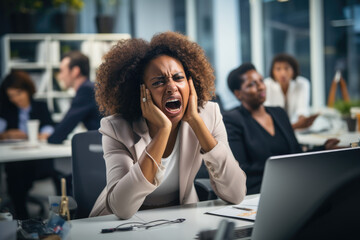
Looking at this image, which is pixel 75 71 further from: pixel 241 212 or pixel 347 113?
pixel 241 212

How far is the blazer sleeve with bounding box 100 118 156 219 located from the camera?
1399mm

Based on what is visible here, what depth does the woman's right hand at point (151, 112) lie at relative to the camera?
1514mm

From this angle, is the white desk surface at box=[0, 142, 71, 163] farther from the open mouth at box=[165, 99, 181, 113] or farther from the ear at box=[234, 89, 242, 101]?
the open mouth at box=[165, 99, 181, 113]

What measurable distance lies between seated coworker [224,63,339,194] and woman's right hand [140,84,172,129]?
677 millimetres

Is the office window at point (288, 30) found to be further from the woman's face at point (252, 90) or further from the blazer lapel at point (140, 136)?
the blazer lapel at point (140, 136)

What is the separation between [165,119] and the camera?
151 cm

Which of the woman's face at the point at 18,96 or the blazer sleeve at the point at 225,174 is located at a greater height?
the woman's face at the point at 18,96

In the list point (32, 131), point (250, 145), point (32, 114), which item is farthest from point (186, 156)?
point (32, 114)

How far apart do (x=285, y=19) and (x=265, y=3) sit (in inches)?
16.7

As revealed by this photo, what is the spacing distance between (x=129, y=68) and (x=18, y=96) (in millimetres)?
2403

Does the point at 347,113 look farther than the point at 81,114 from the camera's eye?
Yes

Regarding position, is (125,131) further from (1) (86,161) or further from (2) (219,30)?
(2) (219,30)

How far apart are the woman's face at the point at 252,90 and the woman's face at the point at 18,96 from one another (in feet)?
7.07

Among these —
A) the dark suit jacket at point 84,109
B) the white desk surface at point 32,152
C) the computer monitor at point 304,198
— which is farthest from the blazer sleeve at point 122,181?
the dark suit jacket at point 84,109
